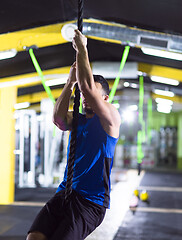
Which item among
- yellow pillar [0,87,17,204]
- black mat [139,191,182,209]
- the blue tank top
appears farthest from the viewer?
black mat [139,191,182,209]

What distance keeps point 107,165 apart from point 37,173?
9612 mm

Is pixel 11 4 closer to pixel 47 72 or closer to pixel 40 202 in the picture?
pixel 47 72

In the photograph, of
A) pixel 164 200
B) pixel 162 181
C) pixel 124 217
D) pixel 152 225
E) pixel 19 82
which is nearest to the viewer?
pixel 152 225

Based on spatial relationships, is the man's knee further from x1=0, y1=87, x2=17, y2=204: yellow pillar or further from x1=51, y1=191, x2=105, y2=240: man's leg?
x1=0, y1=87, x2=17, y2=204: yellow pillar

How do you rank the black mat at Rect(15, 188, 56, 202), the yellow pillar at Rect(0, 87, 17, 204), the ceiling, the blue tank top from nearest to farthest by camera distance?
the blue tank top, the ceiling, the yellow pillar at Rect(0, 87, 17, 204), the black mat at Rect(15, 188, 56, 202)

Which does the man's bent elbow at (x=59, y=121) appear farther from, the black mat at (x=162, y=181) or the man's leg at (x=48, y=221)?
the black mat at (x=162, y=181)

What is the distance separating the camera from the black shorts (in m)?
1.66

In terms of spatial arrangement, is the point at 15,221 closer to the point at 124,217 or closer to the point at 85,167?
the point at 124,217

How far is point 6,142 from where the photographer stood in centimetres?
632

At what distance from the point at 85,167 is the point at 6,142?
4.75 metres

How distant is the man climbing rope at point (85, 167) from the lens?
5.57 ft

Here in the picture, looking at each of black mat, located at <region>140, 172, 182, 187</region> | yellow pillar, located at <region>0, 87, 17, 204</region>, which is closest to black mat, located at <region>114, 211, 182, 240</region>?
yellow pillar, located at <region>0, 87, 17, 204</region>

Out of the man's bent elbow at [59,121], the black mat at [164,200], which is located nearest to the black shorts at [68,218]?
Result: the man's bent elbow at [59,121]

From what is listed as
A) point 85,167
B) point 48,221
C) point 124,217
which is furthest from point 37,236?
point 124,217
